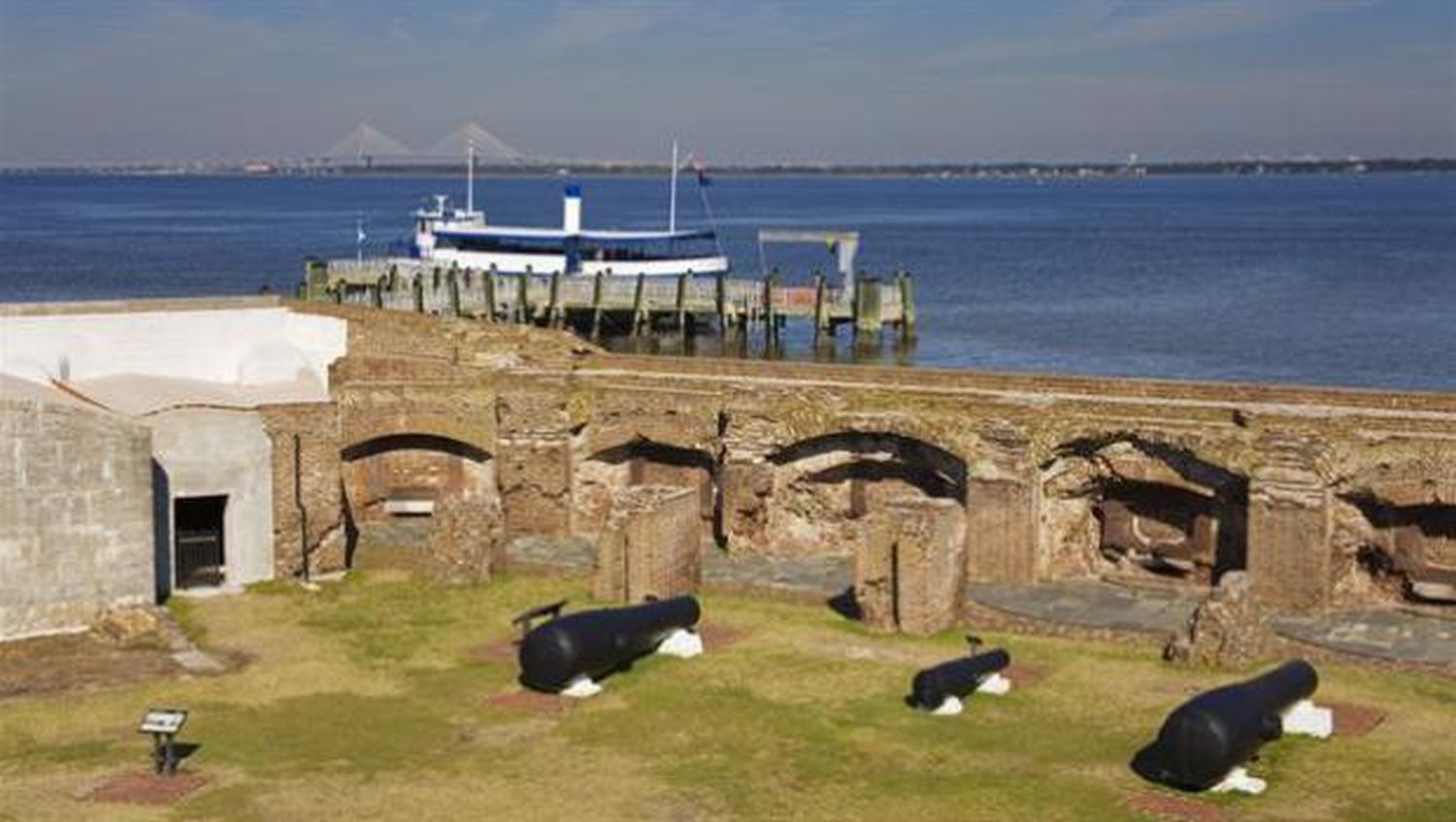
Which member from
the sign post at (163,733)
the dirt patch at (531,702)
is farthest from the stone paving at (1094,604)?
the sign post at (163,733)

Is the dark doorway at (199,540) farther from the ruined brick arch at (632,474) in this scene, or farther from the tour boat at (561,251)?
the tour boat at (561,251)

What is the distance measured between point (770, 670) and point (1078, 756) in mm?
3608

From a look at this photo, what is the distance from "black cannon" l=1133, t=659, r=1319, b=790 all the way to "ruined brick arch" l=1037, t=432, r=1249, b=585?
5.97m

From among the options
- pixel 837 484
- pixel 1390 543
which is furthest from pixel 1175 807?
pixel 837 484

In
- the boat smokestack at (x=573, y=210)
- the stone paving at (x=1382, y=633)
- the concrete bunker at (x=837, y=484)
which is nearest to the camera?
the stone paving at (x=1382, y=633)

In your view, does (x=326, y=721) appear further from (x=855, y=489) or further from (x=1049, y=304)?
(x=1049, y=304)

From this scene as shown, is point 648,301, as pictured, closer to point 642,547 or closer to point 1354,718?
point 642,547

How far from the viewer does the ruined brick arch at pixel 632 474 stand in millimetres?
23312

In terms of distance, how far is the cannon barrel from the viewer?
52.1 feet

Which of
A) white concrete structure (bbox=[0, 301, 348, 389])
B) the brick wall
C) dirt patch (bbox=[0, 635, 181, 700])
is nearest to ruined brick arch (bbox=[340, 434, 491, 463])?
white concrete structure (bbox=[0, 301, 348, 389])

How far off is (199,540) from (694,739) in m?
8.11

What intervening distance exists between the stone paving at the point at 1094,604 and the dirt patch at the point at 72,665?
17.1 feet

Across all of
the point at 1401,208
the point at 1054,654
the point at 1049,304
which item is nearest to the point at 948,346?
the point at 1049,304

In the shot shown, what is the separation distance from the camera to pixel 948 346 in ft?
173
